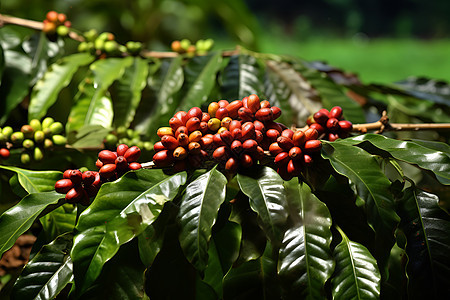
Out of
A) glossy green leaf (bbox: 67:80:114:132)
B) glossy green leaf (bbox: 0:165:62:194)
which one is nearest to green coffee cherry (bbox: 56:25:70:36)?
glossy green leaf (bbox: 67:80:114:132)

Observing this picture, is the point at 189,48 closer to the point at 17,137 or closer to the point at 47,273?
the point at 17,137

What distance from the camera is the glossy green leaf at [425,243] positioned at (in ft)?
1.72

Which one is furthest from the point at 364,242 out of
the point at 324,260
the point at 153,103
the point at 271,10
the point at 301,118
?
the point at 271,10

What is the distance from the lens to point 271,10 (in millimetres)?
5102

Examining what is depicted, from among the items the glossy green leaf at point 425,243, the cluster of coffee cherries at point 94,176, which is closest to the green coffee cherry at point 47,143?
the cluster of coffee cherries at point 94,176

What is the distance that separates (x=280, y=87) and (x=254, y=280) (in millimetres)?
475

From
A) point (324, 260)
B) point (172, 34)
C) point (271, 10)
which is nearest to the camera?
point (324, 260)

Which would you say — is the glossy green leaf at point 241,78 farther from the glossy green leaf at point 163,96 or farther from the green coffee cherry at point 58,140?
the green coffee cherry at point 58,140

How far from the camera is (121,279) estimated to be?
52 cm

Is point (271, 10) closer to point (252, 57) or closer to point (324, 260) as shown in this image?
point (252, 57)

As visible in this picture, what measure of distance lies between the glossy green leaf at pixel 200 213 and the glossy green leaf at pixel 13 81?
0.48m

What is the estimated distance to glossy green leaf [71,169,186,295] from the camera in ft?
1.61

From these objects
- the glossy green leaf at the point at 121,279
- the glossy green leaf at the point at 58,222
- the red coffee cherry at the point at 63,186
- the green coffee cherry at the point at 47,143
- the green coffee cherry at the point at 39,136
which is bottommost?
the glossy green leaf at the point at 58,222

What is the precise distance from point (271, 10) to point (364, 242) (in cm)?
484
